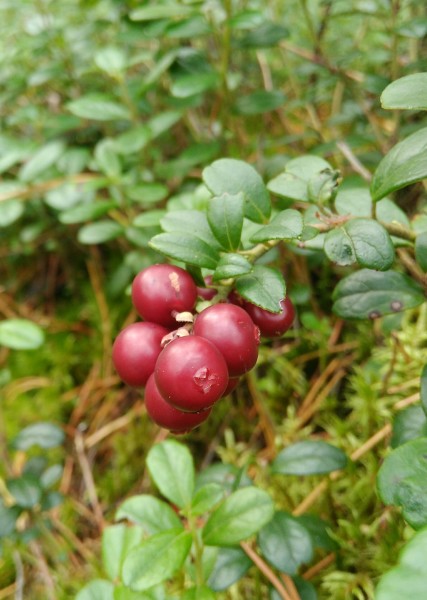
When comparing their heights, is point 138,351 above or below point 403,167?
below

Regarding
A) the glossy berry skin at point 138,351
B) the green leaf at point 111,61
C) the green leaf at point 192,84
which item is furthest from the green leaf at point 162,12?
the glossy berry skin at point 138,351

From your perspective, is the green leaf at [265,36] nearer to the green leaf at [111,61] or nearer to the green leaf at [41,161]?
the green leaf at [111,61]

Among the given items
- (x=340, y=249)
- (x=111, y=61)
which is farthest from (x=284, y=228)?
(x=111, y=61)

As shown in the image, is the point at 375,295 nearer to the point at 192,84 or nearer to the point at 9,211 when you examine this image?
the point at 192,84

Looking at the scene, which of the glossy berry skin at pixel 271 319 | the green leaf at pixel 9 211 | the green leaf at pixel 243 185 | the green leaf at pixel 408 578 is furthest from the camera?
the green leaf at pixel 9 211

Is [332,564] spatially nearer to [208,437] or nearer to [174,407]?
[208,437]
